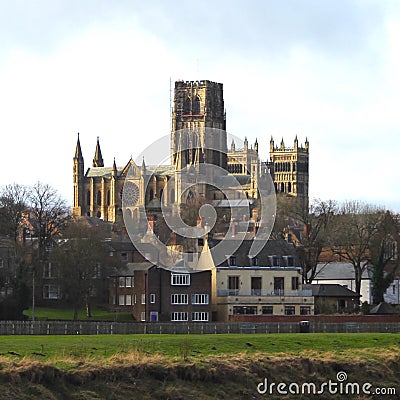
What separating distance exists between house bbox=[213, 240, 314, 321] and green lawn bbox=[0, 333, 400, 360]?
92.3 ft

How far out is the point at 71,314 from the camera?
9919 centimetres

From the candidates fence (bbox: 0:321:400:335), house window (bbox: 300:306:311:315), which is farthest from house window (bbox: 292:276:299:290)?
fence (bbox: 0:321:400:335)

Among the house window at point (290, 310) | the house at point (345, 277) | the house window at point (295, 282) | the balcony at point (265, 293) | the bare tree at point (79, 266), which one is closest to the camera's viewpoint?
the balcony at point (265, 293)

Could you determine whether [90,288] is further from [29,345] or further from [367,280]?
[29,345]

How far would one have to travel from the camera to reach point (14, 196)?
120m

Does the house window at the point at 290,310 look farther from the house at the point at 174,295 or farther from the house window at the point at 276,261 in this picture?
the house at the point at 174,295

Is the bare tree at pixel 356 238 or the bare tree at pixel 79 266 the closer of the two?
the bare tree at pixel 79 266

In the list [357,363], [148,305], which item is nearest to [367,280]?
[148,305]

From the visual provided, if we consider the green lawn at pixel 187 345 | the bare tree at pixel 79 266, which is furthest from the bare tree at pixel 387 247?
the green lawn at pixel 187 345

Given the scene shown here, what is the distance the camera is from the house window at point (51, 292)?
106 meters

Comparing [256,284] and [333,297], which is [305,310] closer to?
[256,284]

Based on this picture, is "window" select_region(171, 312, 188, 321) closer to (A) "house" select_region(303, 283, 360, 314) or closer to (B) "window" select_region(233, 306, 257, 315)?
(B) "window" select_region(233, 306, 257, 315)

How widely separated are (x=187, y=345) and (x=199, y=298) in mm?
39520

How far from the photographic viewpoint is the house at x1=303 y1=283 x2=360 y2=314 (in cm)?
9712
